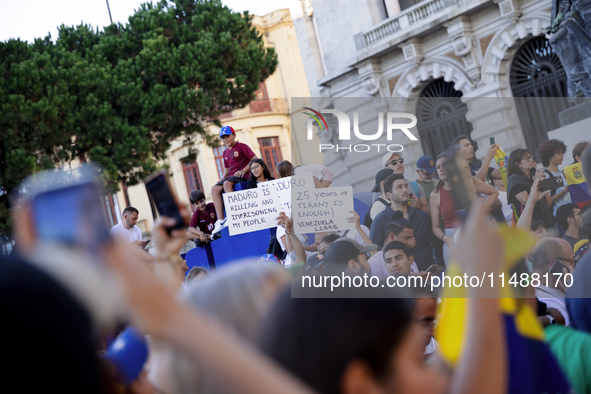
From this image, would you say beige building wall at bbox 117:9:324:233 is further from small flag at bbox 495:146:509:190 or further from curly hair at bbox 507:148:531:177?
curly hair at bbox 507:148:531:177

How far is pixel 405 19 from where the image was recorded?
15.5m

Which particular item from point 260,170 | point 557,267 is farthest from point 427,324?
point 260,170

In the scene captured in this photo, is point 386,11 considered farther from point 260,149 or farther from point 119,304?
point 119,304

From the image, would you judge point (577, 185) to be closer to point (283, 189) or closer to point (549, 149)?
point (549, 149)

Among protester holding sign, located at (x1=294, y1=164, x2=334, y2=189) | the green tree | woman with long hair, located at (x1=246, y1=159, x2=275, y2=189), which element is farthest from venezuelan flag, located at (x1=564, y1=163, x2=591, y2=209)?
the green tree

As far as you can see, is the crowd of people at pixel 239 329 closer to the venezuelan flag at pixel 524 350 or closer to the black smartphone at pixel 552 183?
the venezuelan flag at pixel 524 350

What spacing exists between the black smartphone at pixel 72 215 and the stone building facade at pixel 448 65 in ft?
37.8

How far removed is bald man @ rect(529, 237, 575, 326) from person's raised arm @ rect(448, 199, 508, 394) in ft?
7.51

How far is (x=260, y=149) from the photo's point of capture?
97.8 feet

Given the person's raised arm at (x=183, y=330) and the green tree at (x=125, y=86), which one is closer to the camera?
the person's raised arm at (x=183, y=330)

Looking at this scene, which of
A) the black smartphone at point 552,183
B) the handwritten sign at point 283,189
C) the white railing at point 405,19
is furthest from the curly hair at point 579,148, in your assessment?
the white railing at point 405,19

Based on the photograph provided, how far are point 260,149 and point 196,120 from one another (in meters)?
12.4

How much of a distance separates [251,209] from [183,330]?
567cm

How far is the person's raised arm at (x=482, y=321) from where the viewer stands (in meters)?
1.20
